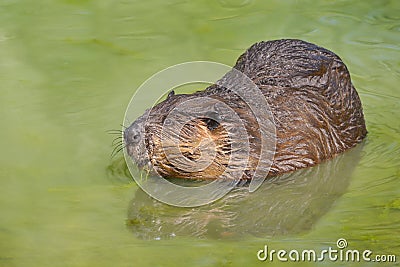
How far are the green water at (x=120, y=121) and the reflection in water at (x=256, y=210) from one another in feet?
0.04

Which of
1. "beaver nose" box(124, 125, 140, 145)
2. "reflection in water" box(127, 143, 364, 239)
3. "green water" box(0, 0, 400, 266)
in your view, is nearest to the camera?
"green water" box(0, 0, 400, 266)

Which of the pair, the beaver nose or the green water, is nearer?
the green water

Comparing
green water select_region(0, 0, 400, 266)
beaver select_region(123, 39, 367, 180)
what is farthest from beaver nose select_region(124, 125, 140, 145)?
green water select_region(0, 0, 400, 266)

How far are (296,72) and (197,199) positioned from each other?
1.13 m

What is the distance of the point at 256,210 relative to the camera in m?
4.90

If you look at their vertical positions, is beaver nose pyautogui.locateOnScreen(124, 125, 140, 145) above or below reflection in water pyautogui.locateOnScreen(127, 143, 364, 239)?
above

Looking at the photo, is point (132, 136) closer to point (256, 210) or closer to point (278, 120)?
point (256, 210)

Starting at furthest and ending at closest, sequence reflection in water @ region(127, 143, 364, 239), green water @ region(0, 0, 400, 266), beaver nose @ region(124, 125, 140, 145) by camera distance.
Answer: beaver nose @ region(124, 125, 140, 145) → reflection in water @ region(127, 143, 364, 239) → green water @ region(0, 0, 400, 266)

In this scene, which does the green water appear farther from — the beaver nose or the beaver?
the beaver nose

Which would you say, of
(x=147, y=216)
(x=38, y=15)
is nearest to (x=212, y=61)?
(x=38, y=15)

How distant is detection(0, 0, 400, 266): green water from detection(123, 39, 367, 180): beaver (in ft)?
0.56

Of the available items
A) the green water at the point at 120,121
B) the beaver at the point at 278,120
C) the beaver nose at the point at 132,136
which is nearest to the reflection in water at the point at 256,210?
the green water at the point at 120,121

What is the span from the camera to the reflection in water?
4.62 m

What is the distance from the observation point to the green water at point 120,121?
4.45 metres
